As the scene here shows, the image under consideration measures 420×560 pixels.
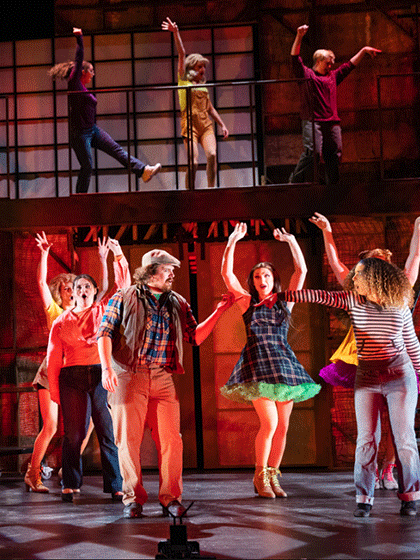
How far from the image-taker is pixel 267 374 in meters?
5.48

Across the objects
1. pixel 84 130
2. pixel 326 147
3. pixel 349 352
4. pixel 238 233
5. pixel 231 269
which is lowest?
pixel 349 352

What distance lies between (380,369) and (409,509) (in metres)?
0.90

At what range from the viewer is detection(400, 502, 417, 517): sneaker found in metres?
4.62

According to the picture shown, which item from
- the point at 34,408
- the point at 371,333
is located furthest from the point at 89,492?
the point at 371,333

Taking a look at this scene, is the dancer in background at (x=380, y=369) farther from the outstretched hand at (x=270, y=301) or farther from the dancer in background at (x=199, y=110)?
the dancer in background at (x=199, y=110)

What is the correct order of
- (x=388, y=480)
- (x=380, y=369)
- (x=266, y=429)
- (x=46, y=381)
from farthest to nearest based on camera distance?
(x=46, y=381) → (x=388, y=480) → (x=266, y=429) → (x=380, y=369)

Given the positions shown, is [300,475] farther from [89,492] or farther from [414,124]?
[414,124]

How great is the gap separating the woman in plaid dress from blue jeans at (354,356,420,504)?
81cm

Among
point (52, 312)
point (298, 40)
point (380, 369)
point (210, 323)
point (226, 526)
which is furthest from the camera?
point (298, 40)

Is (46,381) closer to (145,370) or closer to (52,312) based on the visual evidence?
(52,312)

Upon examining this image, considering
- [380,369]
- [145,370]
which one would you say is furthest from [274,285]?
[145,370]

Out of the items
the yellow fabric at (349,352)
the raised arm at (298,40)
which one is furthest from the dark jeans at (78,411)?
the raised arm at (298,40)

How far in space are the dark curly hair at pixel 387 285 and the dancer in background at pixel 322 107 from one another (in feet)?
6.37

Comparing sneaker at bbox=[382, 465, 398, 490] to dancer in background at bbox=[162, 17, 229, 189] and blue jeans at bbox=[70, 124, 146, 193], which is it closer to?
dancer in background at bbox=[162, 17, 229, 189]
